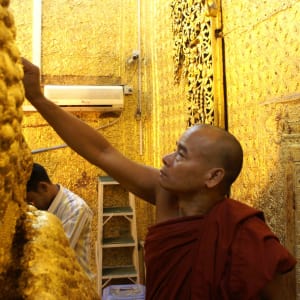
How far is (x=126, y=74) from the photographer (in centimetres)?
391

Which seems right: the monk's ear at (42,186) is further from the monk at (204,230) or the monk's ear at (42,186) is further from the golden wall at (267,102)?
the golden wall at (267,102)

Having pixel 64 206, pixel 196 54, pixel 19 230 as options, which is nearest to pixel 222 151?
pixel 19 230

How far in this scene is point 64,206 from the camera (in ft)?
6.14

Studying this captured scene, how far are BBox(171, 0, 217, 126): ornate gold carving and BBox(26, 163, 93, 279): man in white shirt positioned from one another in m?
0.87

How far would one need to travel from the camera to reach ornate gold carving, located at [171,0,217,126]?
2.26 meters

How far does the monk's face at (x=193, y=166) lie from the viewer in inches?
43.2

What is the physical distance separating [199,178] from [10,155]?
641 millimetres

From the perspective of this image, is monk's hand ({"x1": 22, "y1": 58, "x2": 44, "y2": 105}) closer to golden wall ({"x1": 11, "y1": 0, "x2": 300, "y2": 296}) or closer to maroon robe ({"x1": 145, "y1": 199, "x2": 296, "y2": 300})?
maroon robe ({"x1": 145, "y1": 199, "x2": 296, "y2": 300})

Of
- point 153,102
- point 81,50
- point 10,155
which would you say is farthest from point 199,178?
point 81,50

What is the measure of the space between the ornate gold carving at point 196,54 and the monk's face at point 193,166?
112cm

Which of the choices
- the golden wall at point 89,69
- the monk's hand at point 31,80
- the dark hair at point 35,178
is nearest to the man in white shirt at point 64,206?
the dark hair at point 35,178

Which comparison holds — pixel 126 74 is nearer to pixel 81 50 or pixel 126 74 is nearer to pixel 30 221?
pixel 81 50

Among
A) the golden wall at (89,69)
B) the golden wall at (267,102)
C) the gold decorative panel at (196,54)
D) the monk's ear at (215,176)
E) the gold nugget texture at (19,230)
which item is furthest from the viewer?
the golden wall at (89,69)

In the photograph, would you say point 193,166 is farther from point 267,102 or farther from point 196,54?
point 196,54
